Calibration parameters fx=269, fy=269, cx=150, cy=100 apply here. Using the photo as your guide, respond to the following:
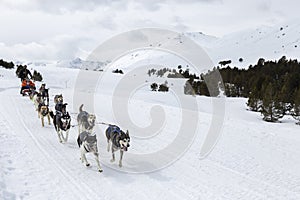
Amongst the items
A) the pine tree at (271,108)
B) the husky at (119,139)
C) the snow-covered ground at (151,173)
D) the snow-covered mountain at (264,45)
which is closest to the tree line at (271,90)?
the pine tree at (271,108)

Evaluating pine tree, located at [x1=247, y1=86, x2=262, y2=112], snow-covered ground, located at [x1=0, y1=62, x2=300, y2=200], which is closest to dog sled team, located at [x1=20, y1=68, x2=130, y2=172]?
snow-covered ground, located at [x1=0, y1=62, x2=300, y2=200]

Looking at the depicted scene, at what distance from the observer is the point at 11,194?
596 centimetres

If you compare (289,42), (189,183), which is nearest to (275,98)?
(189,183)

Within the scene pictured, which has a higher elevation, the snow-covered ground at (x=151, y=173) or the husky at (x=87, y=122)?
the husky at (x=87, y=122)

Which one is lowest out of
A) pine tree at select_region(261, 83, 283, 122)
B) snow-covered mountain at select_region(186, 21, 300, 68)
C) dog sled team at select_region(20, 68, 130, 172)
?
dog sled team at select_region(20, 68, 130, 172)

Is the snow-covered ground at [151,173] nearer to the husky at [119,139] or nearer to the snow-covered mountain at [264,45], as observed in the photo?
the husky at [119,139]

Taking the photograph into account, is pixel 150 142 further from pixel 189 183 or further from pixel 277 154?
pixel 277 154

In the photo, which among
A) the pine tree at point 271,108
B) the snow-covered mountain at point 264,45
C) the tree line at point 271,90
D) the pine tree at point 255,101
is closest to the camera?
the pine tree at point 271,108

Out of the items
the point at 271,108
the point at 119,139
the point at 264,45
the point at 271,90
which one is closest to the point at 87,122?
the point at 119,139

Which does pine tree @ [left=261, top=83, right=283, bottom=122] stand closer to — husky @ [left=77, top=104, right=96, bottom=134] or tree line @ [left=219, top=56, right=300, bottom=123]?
tree line @ [left=219, top=56, right=300, bottom=123]

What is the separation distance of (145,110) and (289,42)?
50.3m

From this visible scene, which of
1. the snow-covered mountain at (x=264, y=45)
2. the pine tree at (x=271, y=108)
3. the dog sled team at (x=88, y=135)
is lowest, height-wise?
the dog sled team at (x=88, y=135)

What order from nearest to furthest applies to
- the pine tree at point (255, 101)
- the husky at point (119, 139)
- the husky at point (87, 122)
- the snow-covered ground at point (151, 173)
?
the snow-covered ground at point (151, 173) → the husky at point (119, 139) → the husky at point (87, 122) → the pine tree at point (255, 101)

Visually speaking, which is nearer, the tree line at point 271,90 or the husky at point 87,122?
the husky at point 87,122
